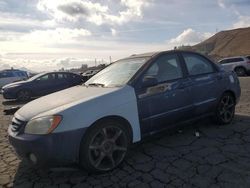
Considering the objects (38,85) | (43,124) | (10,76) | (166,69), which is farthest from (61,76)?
(43,124)

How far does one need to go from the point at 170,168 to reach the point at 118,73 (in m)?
1.78

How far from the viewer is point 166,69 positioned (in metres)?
4.95

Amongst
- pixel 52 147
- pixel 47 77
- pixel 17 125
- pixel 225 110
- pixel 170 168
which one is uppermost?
pixel 47 77

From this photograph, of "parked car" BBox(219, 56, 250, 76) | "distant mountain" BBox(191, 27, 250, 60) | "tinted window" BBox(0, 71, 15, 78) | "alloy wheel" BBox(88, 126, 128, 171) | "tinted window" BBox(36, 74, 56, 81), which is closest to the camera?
"alloy wheel" BBox(88, 126, 128, 171)

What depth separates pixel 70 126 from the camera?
3699mm

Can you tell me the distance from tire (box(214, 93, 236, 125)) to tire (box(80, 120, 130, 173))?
234 cm

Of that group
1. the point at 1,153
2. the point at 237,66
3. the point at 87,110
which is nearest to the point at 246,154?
the point at 87,110

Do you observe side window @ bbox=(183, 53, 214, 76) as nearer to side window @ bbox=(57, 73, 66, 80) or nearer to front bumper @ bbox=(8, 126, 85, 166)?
front bumper @ bbox=(8, 126, 85, 166)

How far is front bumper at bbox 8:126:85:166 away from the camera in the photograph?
363 centimetres

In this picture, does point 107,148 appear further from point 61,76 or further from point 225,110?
point 61,76

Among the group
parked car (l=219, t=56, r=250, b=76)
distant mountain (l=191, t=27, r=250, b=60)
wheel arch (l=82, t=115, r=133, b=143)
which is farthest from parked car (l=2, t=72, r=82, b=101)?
distant mountain (l=191, t=27, r=250, b=60)

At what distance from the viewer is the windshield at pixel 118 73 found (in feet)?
15.3

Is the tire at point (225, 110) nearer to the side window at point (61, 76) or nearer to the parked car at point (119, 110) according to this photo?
the parked car at point (119, 110)

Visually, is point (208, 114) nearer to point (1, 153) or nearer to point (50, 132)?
point (50, 132)
